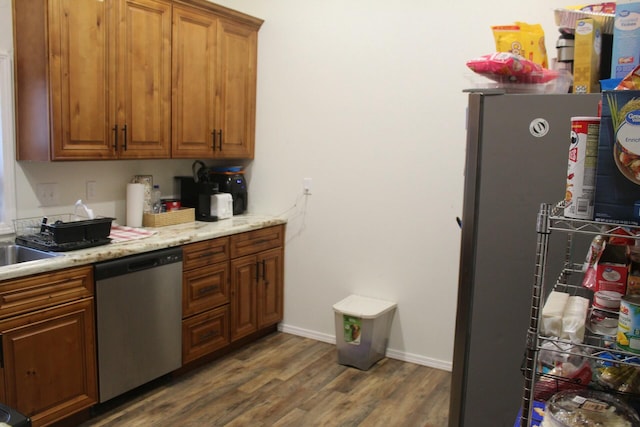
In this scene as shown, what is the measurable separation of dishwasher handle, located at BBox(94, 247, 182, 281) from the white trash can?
3.77 feet

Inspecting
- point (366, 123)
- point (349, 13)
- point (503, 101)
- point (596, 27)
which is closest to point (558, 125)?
point (503, 101)

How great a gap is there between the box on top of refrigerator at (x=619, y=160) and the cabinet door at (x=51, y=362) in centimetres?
237

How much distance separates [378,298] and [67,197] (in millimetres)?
2106

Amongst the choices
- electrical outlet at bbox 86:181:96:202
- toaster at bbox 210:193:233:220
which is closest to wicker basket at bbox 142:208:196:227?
toaster at bbox 210:193:233:220

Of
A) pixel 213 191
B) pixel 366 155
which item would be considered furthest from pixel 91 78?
pixel 366 155

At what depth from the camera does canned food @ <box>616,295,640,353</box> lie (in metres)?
1.07

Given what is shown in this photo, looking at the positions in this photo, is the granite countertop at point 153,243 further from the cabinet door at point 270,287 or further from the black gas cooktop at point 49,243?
the cabinet door at point 270,287

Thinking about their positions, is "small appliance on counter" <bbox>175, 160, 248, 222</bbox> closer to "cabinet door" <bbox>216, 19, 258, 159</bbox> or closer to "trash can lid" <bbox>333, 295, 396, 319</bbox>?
"cabinet door" <bbox>216, 19, 258, 159</bbox>

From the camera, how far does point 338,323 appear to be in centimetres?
366

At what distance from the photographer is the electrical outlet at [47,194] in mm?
3100

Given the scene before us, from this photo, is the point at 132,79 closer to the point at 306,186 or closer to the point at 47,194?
the point at 47,194

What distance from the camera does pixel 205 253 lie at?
343 cm

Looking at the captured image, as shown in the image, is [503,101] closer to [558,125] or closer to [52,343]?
[558,125]

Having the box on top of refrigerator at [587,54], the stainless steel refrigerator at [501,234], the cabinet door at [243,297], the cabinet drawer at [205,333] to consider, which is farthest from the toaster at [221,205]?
the box on top of refrigerator at [587,54]
